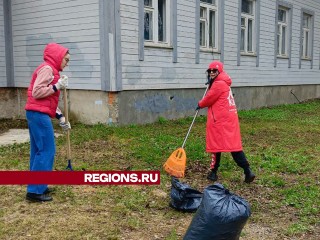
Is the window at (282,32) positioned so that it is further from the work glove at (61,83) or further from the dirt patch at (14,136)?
the work glove at (61,83)

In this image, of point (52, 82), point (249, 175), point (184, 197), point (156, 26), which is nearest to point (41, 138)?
point (52, 82)

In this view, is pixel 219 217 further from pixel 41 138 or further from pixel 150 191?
pixel 41 138

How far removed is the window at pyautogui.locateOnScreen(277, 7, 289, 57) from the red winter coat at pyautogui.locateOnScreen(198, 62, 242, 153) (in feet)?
44.1

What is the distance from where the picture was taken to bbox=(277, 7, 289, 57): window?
18.0 m

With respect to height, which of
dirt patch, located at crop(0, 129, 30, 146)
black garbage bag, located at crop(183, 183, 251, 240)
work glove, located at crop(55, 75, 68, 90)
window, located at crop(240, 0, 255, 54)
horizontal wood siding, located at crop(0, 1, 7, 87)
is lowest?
dirt patch, located at crop(0, 129, 30, 146)

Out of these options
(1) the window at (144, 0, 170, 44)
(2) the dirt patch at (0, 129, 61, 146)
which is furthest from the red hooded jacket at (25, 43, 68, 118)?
(1) the window at (144, 0, 170, 44)

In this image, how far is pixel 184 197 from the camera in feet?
15.1

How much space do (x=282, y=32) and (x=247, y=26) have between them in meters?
3.48

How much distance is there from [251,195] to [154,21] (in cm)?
700

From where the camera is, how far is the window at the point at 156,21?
11000mm

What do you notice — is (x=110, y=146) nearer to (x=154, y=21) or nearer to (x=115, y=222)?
(x=115, y=222)

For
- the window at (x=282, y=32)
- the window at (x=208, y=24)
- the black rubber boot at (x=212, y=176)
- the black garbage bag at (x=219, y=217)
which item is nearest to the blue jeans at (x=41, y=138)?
the black garbage bag at (x=219, y=217)

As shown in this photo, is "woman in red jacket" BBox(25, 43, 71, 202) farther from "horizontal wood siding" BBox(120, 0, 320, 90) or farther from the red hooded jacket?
"horizontal wood siding" BBox(120, 0, 320, 90)

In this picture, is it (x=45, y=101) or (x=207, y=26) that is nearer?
(x=45, y=101)
